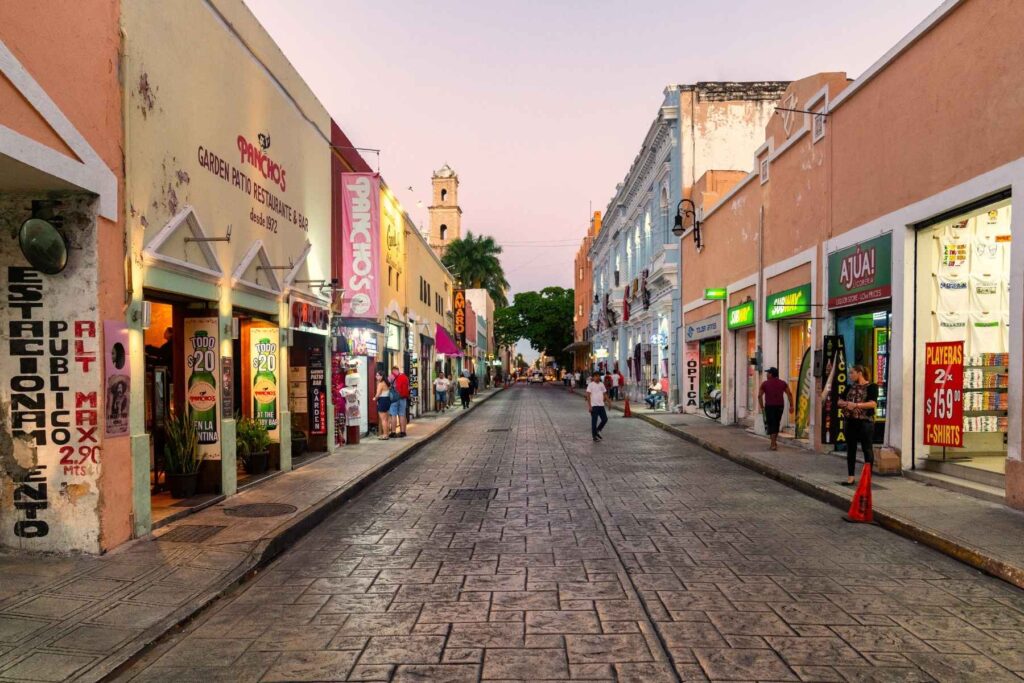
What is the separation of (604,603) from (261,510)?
17.1ft

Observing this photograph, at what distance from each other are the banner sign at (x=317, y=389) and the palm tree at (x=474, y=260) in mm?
56132

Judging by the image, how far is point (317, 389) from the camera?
15.6m

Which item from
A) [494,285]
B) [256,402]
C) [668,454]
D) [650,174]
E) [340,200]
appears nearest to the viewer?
[256,402]

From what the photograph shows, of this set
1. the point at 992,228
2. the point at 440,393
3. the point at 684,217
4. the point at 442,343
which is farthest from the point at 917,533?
the point at 442,343

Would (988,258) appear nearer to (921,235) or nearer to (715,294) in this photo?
(921,235)

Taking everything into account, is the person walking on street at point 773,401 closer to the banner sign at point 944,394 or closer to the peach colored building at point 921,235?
the peach colored building at point 921,235

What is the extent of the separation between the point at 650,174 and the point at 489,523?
2940 centimetres

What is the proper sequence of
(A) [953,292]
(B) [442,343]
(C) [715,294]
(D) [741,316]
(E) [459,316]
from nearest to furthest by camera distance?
(A) [953,292] < (D) [741,316] < (C) [715,294] < (B) [442,343] < (E) [459,316]

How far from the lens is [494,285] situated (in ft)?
243

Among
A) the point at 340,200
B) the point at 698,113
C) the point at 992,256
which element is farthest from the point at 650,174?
the point at 992,256

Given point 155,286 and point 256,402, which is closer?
point 155,286

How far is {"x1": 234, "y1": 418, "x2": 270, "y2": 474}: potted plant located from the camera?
12305 mm

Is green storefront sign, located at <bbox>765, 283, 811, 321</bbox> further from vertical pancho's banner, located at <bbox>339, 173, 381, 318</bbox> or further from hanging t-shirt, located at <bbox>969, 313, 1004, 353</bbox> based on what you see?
vertical pancho's banner, located at <bbox>339, 173, 381, 318</bbox>

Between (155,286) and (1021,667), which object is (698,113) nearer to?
(155,286)
